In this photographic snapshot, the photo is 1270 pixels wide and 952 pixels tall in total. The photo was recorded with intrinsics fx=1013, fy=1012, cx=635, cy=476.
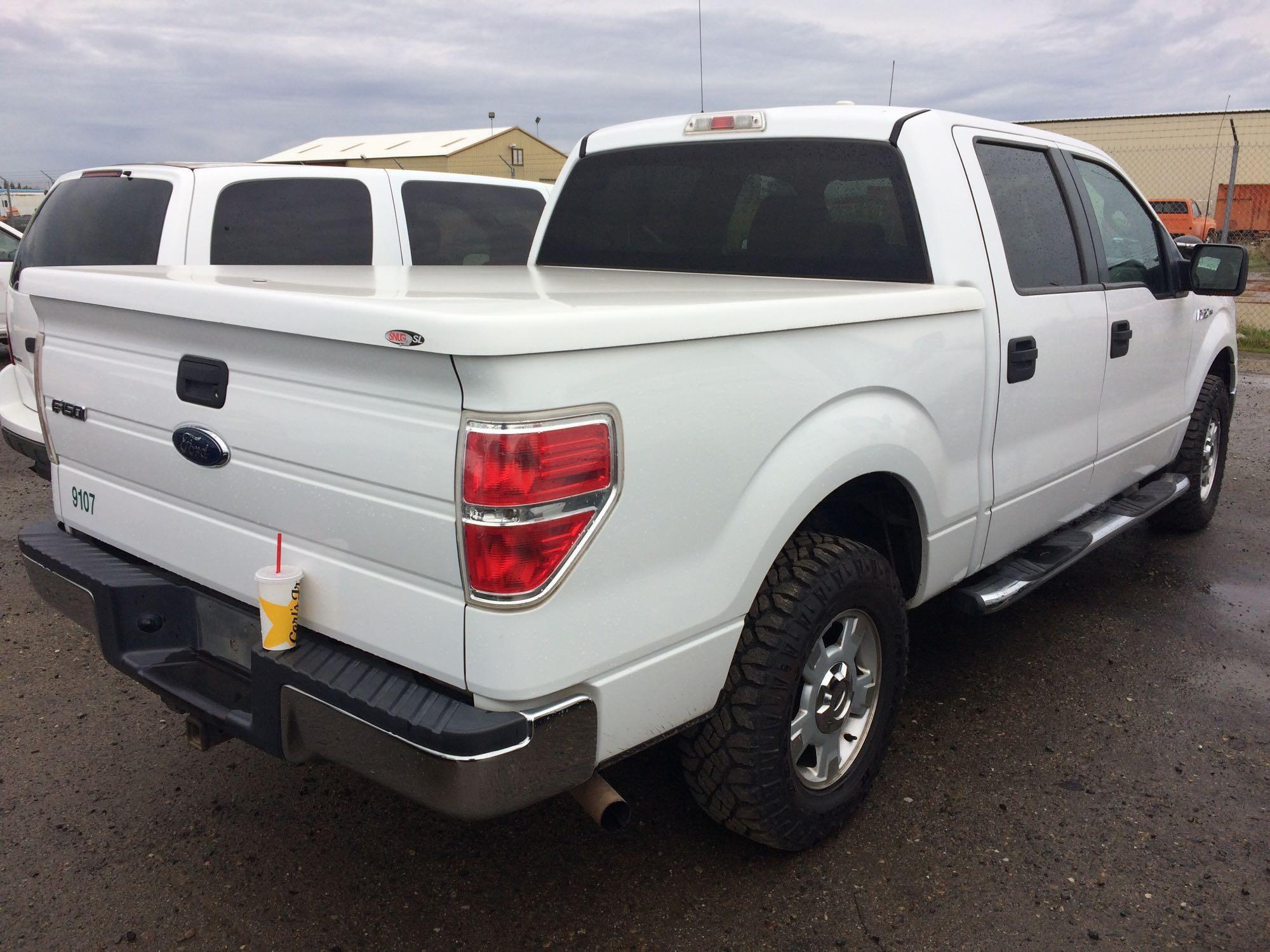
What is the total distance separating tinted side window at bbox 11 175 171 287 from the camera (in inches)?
198

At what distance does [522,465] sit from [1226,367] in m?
4.91

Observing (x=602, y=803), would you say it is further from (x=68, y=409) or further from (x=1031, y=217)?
(x=1031, y=217)

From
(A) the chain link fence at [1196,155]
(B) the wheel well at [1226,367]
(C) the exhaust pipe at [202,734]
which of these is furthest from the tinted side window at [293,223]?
(A) the chain link fence at [1196,155]

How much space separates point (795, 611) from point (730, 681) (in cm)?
23

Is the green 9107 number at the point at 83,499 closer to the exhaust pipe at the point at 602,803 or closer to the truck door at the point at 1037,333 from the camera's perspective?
the exhaust pipe at the point at 602,803

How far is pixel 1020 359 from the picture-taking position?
3242 mm

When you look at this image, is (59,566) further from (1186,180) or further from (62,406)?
(1186,180)

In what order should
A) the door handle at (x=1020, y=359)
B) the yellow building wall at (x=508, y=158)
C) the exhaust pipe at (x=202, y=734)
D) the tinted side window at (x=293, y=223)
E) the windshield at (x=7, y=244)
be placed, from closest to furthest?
1. the exhaust pipe at (x=202, y=734)
2. the door handle at (x=1020, y=359)
3. the tinted side window at (x=293, y=223)
4. the windshield at (x=7, y=244)
5. the yellow building wall at (x=508, y=158)

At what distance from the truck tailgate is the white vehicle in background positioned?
228cm

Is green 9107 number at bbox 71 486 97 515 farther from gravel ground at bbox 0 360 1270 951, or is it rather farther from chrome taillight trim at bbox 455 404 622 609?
chrome taillight trim at bbox 455 404 622 609

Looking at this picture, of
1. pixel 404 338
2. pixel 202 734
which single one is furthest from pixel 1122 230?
pixel 202 734

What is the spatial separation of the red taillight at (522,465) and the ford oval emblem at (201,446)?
763mm

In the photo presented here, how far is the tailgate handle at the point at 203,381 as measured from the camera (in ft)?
7.33

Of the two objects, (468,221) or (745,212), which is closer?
(745,212)
